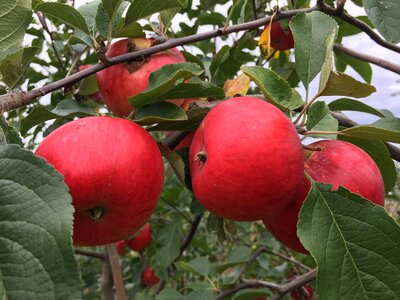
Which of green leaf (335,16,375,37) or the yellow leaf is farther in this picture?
green leaf (335,16,375,37)

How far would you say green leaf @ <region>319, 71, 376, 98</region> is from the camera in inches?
26.6

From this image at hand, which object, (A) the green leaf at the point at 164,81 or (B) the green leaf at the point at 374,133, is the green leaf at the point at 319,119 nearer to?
(B) the green leaf at the point at 374,133

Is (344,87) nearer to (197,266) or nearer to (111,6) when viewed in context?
(111,6)

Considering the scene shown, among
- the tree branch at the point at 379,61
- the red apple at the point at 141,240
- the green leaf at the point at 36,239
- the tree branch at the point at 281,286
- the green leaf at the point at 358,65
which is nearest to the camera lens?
the green leaf at the point at 36,239

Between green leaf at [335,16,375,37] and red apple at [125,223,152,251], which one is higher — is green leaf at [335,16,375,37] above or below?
above

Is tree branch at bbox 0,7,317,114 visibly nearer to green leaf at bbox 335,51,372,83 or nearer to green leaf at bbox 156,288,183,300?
green leaf at bbox 335,51,372,83

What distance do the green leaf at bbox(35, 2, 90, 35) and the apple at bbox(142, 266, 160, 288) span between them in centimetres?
182

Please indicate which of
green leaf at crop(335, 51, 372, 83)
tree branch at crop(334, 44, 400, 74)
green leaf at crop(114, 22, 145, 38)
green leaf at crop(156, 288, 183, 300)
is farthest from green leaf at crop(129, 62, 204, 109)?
green leaf at crop(156, 288, 183, 300)

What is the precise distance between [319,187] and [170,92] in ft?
0.87

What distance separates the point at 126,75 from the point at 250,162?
0.36m

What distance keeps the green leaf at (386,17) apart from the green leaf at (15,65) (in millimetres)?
543

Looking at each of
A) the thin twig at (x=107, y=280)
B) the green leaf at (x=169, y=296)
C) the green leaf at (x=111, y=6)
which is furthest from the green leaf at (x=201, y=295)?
the green leaf at (x=111, y=6)

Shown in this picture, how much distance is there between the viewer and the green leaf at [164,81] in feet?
2.19

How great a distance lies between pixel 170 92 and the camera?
71 cm
